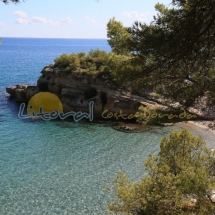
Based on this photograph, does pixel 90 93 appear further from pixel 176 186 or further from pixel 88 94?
pixel 176 186

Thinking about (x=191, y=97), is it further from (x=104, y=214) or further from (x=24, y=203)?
(x=24, y=203)

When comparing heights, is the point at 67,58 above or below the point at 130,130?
above

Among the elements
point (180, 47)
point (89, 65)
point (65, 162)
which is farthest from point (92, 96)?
point (180, 47)

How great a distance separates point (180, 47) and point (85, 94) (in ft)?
73.0

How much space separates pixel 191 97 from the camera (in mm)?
8992

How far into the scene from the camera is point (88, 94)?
28.8 meters

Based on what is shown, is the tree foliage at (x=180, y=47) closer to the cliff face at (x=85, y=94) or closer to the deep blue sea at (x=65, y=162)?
the deep blue sea at (x=65, y=162)

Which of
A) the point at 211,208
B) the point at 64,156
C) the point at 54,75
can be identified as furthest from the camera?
the point at 54,75

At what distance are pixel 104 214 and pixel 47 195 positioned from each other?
10.8 ft

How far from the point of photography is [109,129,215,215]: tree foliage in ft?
28.9

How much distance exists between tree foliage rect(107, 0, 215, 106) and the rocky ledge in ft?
53.0

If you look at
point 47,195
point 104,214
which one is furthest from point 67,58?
point 104,214

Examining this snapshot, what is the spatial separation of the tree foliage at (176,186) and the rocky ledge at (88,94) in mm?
14033

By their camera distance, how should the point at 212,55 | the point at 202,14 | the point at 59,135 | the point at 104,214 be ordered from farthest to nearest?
1. the point at 59,135
2. the point at 104,214
3. the point at 212,55
4. the point at 202,14
